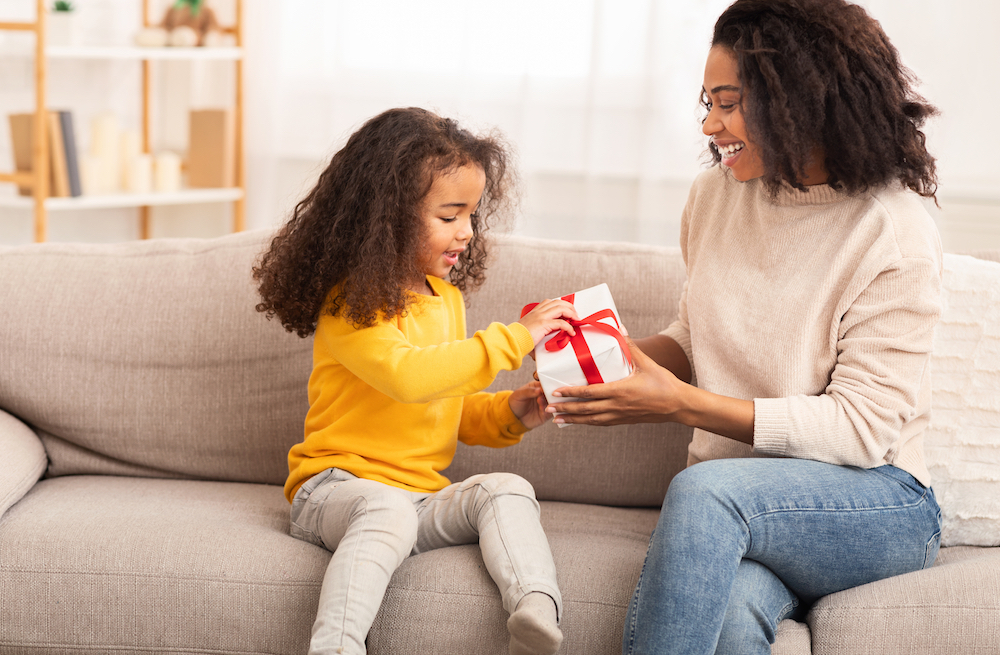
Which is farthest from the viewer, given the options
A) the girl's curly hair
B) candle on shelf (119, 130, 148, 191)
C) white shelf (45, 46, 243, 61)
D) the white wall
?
candle on shelf (119, 130, 148, 191)

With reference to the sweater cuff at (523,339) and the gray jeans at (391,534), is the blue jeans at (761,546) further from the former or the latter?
the sweater cuff at (523,339)

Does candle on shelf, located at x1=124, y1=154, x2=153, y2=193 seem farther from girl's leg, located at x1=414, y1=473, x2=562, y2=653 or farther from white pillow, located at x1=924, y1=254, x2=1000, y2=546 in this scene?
white pillow, located at x1=924, y1=254, x2=1000, y2=546

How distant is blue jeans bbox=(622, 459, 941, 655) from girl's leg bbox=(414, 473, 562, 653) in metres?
0.13

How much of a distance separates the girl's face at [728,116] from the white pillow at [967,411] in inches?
19.6

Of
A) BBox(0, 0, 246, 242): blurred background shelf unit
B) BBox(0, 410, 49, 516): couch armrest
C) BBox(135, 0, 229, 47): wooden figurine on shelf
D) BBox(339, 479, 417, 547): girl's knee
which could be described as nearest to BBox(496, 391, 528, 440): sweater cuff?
BBox(339, 479, 417, 547): girl's knee

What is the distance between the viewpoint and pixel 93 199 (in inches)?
119

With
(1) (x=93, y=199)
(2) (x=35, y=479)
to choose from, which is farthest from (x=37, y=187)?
(2) (x=35, y=479)

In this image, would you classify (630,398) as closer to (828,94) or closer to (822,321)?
(822,321)

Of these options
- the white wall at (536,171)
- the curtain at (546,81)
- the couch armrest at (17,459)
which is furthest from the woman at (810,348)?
the curtain at (546,81)

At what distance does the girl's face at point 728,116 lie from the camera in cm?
141

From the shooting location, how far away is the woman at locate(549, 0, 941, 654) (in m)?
1.28

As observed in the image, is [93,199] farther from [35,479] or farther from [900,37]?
[900,37]

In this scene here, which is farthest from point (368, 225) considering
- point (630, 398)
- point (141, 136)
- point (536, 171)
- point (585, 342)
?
point (141, 136)

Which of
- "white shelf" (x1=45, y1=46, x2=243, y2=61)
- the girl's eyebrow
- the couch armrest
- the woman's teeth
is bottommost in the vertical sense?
the couch armrest
